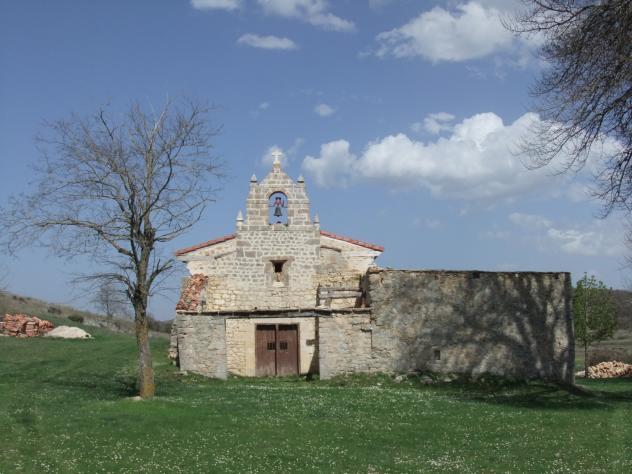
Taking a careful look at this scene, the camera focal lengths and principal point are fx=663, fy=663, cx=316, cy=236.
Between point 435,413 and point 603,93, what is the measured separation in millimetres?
8370

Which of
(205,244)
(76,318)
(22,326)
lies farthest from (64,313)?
(205,244)

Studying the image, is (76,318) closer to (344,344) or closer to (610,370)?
(344,344)

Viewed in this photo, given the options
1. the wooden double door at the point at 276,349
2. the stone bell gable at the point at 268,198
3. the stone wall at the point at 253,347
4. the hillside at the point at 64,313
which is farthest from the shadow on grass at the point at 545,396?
the hillside at the point at 64,313

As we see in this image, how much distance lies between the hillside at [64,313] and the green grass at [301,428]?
28185mm

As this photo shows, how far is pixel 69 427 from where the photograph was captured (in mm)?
13250

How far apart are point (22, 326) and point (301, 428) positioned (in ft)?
93.5

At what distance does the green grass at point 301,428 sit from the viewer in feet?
35.4

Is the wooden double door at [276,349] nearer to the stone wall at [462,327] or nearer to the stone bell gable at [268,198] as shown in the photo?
the stone wall at [462,327]

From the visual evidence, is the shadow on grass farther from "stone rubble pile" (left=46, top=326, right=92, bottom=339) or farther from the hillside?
the hillside

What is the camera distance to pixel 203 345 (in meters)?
24.2

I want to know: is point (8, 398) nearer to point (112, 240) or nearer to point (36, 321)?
point (112, 240)

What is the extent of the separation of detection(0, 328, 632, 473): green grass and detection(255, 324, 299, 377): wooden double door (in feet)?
14.8

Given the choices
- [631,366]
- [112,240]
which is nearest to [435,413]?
[112,240]

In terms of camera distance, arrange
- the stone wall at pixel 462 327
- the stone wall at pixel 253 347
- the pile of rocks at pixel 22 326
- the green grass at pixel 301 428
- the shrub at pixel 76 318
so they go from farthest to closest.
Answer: the shrub at pixel 76 318
the pile of rocks at pixel 22 326
the stone wall at pixel 253 347
the stone wall at pixel 462 327
the green grass at pixel 301 428
